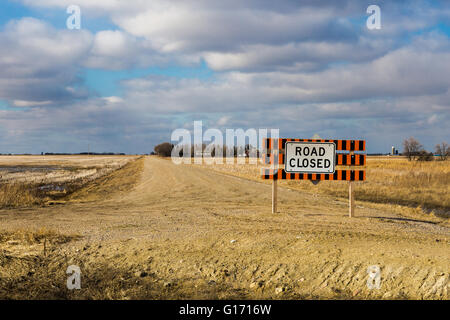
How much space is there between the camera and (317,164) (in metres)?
10.5

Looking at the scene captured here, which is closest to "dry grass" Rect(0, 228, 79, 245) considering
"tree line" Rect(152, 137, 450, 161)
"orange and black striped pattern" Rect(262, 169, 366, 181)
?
"orange and black striped pattern" Rect(262, 169, 366, 181)

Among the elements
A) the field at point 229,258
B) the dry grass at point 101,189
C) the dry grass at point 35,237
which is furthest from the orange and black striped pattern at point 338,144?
the dry grass at point 101,189

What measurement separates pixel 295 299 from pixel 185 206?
8.50m

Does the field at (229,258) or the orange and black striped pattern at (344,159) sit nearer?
the field at (229,258)

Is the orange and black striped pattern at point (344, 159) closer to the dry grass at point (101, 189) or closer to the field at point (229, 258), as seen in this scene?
the field at point (229, 258)

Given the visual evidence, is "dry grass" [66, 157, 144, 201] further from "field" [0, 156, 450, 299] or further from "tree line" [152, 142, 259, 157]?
"tree line" [152, 142, 259, 157]

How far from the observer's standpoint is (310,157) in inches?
414

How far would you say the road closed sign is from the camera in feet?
34.4

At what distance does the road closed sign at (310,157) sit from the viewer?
1050cm

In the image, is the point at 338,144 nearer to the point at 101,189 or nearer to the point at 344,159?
the point at 344,159

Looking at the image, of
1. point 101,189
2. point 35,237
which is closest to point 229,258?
point 35,237

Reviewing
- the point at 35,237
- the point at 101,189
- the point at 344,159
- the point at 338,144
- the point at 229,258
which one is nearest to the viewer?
the point at 229,258

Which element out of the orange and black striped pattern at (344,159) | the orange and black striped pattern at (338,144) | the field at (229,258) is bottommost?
the field at (229,258)
